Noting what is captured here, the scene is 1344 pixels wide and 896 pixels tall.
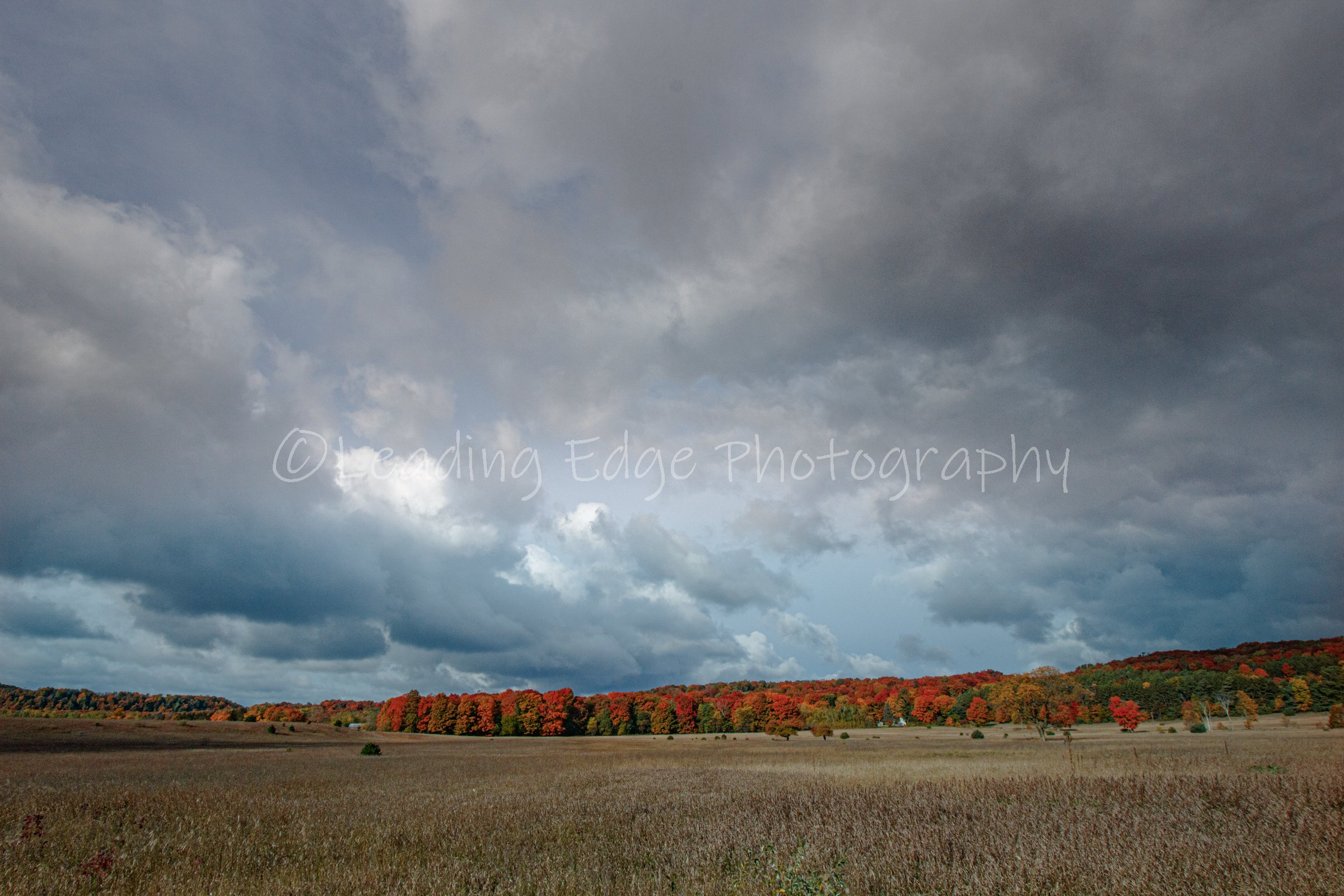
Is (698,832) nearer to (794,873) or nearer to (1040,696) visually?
(794,873)

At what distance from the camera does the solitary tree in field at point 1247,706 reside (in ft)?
321

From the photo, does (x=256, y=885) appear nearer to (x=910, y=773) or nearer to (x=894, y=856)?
(x=894, y=856)

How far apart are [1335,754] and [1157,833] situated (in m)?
28.2

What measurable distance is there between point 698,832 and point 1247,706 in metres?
140

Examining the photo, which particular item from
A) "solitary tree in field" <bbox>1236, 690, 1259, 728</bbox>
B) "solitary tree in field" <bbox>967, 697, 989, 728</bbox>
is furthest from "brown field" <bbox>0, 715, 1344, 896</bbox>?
"solitary tree in field" <bbox>1236, 690, 1259, 728</bbox>

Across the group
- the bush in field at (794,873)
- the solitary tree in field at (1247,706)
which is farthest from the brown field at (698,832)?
the solitary tree in field at (1247,706)

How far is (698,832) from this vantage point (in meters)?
10.2

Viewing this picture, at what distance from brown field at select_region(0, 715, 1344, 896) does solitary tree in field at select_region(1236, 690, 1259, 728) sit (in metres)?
105

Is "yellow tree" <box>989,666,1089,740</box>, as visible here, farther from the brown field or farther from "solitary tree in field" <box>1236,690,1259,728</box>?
"solitary tree in field" <box>1236,690,1259,728</box>

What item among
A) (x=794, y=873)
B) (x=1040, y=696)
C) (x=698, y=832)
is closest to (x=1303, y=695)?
(x=1040, y=696)

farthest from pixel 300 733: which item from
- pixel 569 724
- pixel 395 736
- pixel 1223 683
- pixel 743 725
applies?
pixel 1223 683

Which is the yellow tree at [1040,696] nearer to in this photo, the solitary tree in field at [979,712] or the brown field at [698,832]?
the brown field at [698,832]

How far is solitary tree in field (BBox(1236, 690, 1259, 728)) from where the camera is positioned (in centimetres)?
9781

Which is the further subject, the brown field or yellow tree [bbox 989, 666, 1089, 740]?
Answer: yellow tree [bbox 989, 666, 1089, 740]
